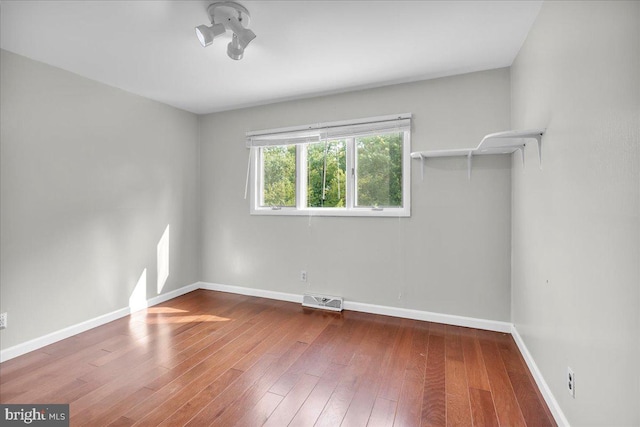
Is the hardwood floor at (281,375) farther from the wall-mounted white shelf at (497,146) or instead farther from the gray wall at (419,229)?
the wall-mounted white shelf at (497,146)

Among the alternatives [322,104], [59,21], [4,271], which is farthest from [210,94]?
[4,271]

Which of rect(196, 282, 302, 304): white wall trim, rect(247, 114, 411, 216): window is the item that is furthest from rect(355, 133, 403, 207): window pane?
rect(196, 282, 302, 304): white wall trim

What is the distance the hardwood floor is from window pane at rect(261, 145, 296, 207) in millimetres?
1476

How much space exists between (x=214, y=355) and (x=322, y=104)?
2.72 meters

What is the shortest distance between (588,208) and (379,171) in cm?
205

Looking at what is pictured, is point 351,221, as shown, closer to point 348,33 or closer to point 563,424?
point 348,33

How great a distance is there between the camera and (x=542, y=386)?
188 cm

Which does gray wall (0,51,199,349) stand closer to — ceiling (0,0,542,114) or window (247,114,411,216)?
ceiling (0,0,542,114)

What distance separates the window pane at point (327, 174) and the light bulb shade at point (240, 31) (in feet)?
5.14

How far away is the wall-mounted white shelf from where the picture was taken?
192 centimetres

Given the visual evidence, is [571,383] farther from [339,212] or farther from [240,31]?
[240,31]

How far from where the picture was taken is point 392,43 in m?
2.33

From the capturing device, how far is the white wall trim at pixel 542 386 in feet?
5.30

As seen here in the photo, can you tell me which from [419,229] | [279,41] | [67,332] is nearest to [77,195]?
[67,332]
